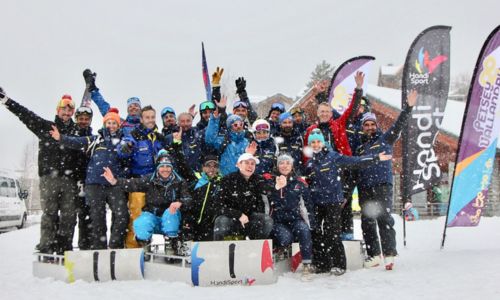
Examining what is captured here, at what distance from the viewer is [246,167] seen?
5145 mm

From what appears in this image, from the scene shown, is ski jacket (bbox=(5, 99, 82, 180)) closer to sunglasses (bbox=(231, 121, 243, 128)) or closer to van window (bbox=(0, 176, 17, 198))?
sunglasses (bbox=(231, 121, 243, 128))

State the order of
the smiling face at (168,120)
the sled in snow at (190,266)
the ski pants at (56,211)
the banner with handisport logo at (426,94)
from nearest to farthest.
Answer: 1. the sled in snow at (190,266)
2. the ski pants at (56,211)
3. the smiling face at (168,120)
4. the banner with handisport logo at (426,94)

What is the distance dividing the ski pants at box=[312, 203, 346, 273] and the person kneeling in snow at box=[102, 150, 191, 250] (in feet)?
5.91

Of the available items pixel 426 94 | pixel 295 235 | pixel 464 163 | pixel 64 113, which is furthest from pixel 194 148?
pixel 426 94

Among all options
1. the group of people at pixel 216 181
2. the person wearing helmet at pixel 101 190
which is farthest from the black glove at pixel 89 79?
the person wearing helmet at pixel 101 190

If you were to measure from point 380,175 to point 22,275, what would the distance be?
5164 millimetres

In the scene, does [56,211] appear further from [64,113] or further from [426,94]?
[426,94]

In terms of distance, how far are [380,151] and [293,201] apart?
155 centimetres

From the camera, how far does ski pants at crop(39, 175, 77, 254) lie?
5.63 m

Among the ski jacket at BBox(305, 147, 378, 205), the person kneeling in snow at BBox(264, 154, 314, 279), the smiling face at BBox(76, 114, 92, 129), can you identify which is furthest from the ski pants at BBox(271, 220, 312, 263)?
the smiling face at BBox(76, 114, 92, 129)

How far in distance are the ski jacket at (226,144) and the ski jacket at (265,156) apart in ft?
0.70

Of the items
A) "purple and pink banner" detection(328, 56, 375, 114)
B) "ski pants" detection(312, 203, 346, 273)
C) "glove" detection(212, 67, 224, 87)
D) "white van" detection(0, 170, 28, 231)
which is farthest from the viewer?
"white van" detection(0, 170, 28, 231)

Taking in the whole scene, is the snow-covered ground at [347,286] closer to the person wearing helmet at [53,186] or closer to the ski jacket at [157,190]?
the person wearing helmet at [53,186]

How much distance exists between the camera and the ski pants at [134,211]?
564 centimetres
